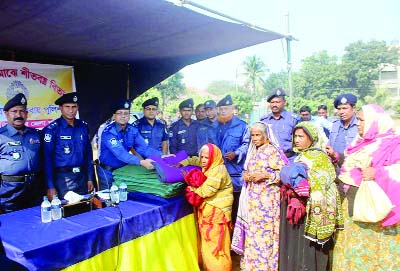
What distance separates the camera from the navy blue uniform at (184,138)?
4863 millimetres

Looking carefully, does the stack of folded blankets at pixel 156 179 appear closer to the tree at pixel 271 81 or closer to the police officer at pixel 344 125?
the police officer at pixel 344 125

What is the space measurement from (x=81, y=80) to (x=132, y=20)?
2.19 metres

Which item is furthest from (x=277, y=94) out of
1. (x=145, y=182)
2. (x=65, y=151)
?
(x=65, y=151)

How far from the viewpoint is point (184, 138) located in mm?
4887

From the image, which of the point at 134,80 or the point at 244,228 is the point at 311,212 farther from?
the point at 134,80

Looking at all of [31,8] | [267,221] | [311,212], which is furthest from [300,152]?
[31,8]

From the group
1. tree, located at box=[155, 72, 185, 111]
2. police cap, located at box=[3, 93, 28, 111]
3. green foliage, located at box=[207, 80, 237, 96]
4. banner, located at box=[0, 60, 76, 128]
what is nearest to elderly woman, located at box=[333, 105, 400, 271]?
police cap, located at box=[3, 93, 28, 111]

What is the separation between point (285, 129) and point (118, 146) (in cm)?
186

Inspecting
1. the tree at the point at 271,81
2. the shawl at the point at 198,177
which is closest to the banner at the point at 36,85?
the shawl at the point at 198,177

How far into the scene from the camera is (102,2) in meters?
2.29

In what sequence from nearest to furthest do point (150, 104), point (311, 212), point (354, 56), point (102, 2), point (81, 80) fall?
1. point (102, 2)
2. point (311, 212)
3. point (150, 104)
4. point (81, 80)
5. point (354, 56)

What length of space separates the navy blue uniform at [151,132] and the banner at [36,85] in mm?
1094

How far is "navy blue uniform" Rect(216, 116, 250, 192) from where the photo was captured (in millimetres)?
3623

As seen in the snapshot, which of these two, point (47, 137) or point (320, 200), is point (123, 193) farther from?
point (320, 200)
